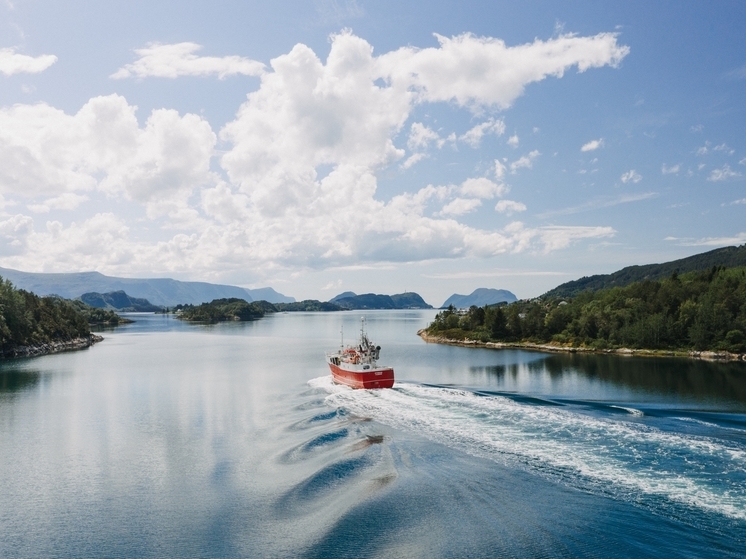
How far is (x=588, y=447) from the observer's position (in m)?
29.1

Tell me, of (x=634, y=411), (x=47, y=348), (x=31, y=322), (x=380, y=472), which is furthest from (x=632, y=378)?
(x=31, y=322)

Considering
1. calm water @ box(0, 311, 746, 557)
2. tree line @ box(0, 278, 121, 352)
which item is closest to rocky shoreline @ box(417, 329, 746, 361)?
calm water @ box(0, 311, 746, 557)

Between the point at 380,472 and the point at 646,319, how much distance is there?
78450 millimetres

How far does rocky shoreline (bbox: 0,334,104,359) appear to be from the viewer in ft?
307

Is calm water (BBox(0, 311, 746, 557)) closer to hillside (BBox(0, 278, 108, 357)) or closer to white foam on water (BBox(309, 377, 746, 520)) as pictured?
white foam on water (BBox(309, 377, 746, 520))

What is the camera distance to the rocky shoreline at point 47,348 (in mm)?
93625

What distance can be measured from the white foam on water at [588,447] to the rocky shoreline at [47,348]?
81.5 metres

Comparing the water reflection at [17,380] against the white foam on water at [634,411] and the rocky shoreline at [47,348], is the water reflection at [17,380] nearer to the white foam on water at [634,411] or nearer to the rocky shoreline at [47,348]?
the rocky shoreline at [47,348]

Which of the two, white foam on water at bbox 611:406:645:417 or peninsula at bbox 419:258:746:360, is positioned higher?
peninsula at bbox 419:258:746:360

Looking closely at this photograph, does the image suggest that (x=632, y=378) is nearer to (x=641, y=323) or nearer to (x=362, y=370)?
(x=362, y=370)

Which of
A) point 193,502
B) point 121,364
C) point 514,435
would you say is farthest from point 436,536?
point 121,364

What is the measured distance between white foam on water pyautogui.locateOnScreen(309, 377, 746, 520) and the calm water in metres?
0.13

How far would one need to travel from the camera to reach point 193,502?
76.8 ft

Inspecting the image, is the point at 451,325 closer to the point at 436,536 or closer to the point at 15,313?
the point at 15,313
